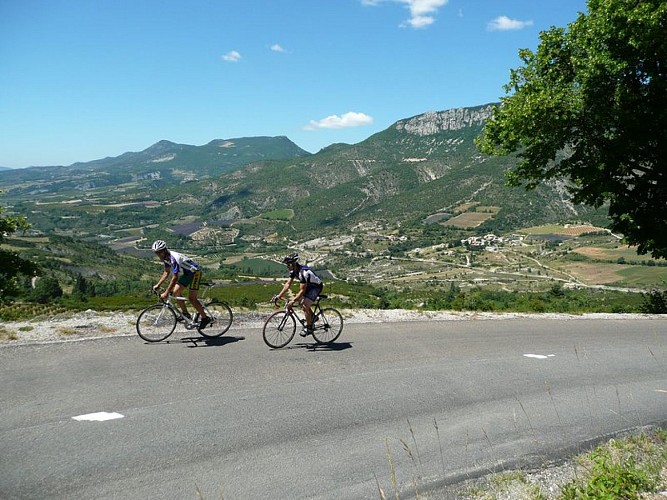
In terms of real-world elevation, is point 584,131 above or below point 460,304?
above

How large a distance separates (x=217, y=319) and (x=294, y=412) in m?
4.68

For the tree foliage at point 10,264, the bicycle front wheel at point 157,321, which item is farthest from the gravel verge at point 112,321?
the tree foliage at point 10,264

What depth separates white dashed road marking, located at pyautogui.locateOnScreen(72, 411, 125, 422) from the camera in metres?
5.99

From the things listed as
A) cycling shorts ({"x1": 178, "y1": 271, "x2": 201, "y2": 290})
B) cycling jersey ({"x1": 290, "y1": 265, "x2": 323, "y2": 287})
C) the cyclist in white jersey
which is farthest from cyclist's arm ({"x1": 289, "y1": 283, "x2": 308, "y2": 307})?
cycling shorts ({"x1": 178, "y1": 271, "x2": 201, "y2": 290})

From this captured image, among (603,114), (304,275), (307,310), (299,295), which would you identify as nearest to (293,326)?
(307,310)

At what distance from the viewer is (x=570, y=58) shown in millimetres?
17219

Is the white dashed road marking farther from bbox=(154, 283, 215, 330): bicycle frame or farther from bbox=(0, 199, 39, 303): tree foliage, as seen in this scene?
bbox=(0, 199, 39, 303): tree foliage

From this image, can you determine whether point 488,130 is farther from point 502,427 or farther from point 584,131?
point 502,427

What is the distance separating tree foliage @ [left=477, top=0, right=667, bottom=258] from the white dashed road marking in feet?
52.1

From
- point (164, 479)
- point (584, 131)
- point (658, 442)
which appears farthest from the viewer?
point (584, 131)

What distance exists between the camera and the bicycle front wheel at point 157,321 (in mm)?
10031

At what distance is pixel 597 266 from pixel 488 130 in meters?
117

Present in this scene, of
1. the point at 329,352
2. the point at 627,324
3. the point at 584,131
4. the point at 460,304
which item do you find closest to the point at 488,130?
the point at 584,131

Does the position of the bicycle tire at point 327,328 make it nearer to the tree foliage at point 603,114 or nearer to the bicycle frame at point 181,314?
the bicycle frame at point 181,314
